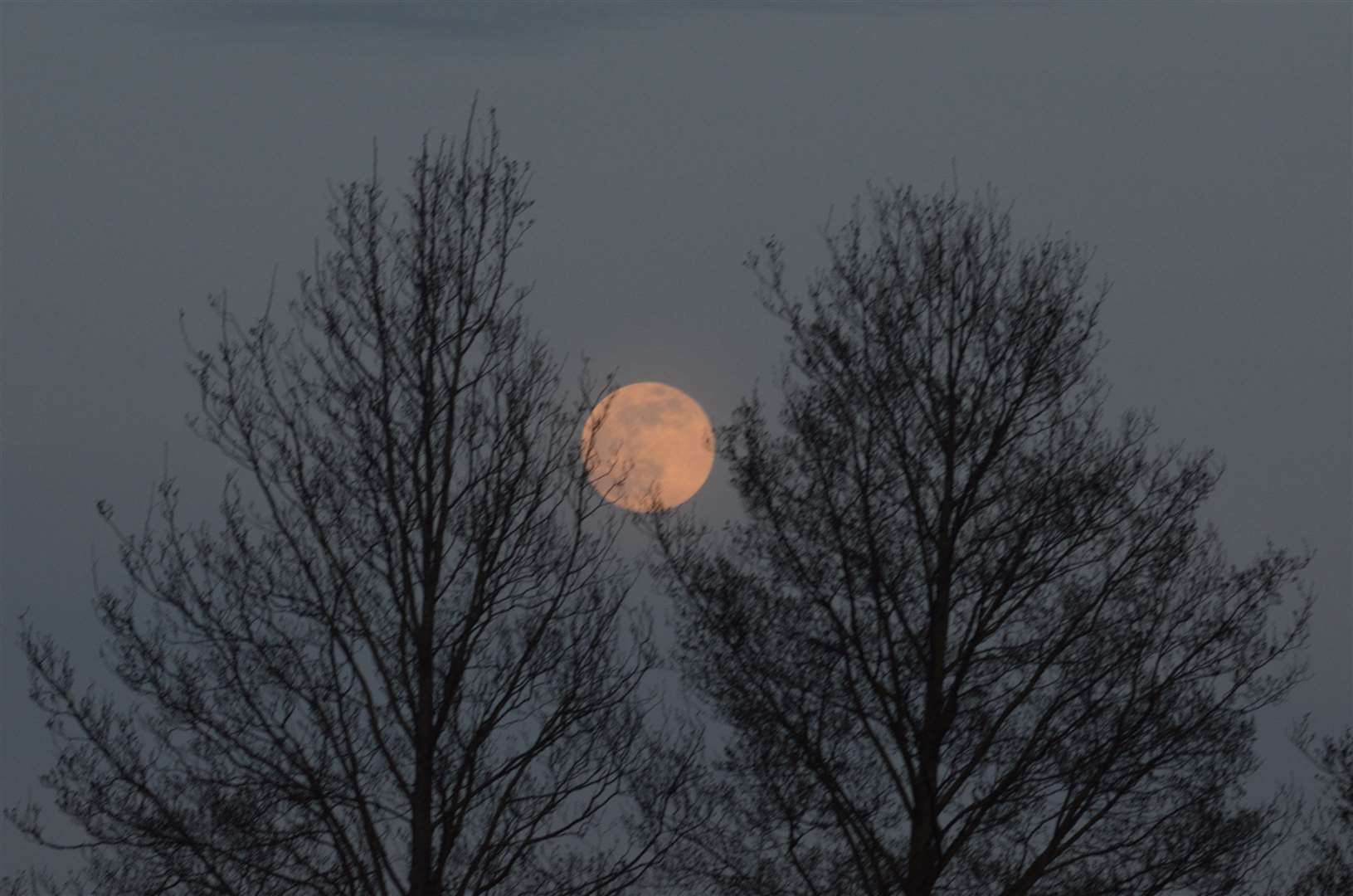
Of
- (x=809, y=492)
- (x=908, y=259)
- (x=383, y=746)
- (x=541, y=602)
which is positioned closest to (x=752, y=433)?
(x=809, y=492)

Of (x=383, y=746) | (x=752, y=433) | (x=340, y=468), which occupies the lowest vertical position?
(x=383, y=746)

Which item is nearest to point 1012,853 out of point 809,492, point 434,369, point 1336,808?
point 809,492

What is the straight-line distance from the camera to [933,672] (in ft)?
43.0

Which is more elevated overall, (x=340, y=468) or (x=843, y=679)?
(x=340, y=468)

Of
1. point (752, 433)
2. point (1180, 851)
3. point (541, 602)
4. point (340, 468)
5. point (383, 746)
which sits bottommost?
point (1180, 851)

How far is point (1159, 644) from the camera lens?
13297 millimetres

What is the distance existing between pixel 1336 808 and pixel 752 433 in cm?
953

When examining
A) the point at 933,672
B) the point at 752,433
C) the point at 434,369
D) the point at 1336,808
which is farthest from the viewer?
the point at 1336,808

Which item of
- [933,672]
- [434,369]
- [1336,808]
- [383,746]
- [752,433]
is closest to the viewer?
[383,746]

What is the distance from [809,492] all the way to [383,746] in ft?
14.6

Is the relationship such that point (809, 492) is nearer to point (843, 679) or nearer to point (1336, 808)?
point (843, 679)

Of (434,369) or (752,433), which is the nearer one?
(434,369)

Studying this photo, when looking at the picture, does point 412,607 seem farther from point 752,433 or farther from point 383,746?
point 752,433

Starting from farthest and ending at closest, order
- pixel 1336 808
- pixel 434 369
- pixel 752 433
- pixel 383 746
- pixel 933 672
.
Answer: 1. pixel 1336 808
2. pixel 752 433
3. pixel 933 672
4. pixel 434 369
5. pixel 383 746
